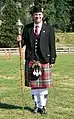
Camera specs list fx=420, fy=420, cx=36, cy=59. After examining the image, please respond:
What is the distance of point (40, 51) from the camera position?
26.4ft

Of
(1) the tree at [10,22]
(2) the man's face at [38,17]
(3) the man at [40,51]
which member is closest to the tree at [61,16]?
(1) the tree at [10,22]

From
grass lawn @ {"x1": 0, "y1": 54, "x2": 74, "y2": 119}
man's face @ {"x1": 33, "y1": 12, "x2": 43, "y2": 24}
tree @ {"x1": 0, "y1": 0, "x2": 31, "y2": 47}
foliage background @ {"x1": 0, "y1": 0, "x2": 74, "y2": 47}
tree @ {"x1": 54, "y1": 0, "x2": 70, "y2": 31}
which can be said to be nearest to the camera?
man's face @ {"x1": 33, "y1": 12, "x2": 43, "y2": 24}

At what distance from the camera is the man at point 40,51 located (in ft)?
26.4

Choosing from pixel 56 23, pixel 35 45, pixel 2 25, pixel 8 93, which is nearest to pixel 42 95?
pixel 35 45

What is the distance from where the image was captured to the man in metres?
8.04

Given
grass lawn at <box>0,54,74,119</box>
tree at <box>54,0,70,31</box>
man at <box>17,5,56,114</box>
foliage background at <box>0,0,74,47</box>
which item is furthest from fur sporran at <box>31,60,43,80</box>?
tree at <box>54,0,70,31</box>

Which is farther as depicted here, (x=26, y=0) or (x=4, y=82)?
(x=26, y=0)

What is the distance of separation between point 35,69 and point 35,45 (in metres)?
0.46

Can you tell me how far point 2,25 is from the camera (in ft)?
163

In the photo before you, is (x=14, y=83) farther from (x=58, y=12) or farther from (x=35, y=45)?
(x=58, y=12)

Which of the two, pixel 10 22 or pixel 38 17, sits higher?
pixel 38 17

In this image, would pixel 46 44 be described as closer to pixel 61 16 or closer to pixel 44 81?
pixel 44 81

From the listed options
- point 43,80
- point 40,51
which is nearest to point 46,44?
point 40,51

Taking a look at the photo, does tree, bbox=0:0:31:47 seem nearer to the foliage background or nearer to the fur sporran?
the foliage background
